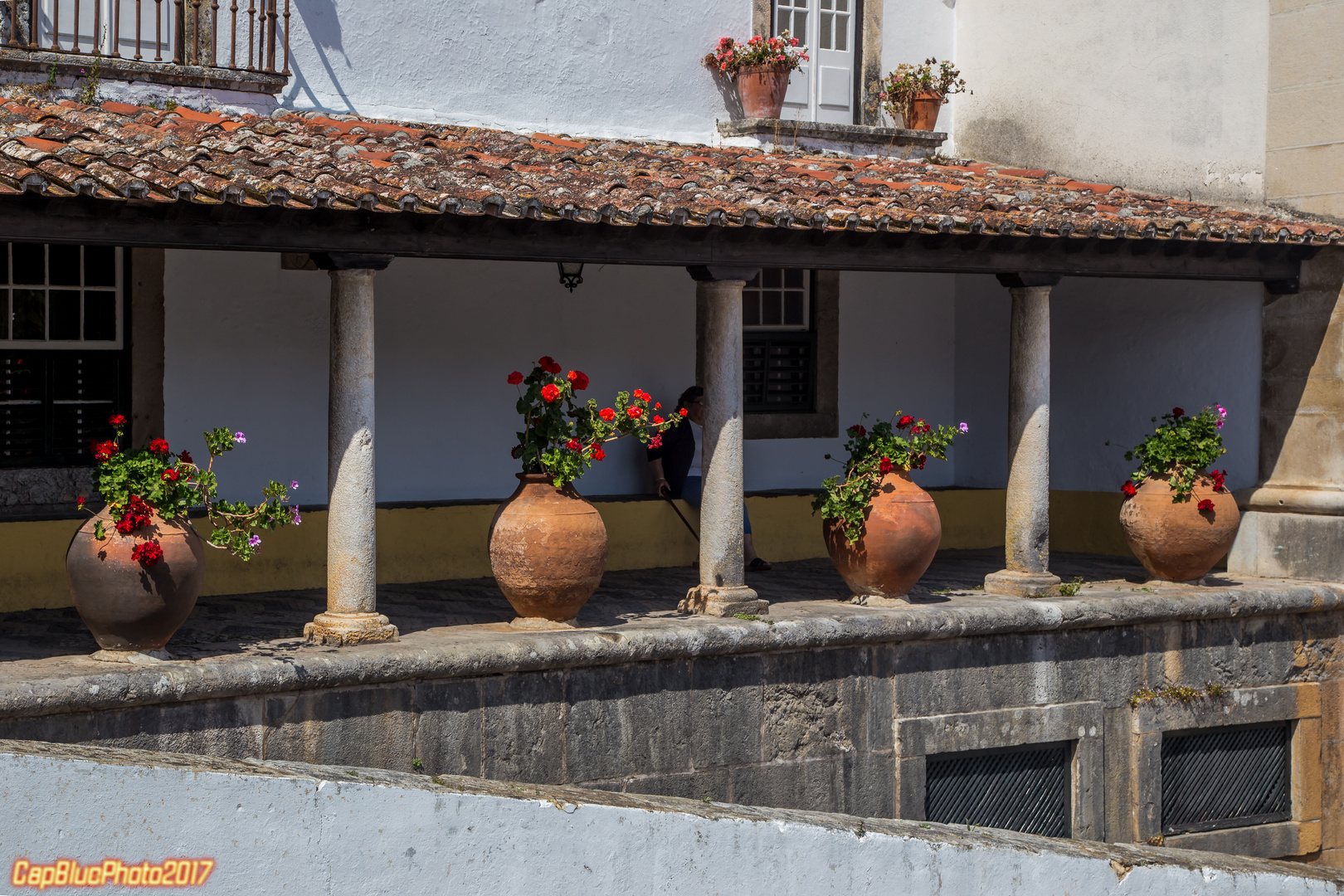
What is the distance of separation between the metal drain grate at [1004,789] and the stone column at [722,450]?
1.43 metres

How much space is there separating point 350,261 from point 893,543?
344 cm

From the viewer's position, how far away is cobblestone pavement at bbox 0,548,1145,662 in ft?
25.7

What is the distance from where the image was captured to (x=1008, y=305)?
12.3 m

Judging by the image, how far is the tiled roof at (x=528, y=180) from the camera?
278 inches

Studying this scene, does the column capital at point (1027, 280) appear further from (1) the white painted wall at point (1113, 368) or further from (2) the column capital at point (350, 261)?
(2) the column capital at point (350, 261)

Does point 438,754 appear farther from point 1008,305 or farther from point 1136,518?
point 1008,305

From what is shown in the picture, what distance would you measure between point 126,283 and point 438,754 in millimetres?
3814

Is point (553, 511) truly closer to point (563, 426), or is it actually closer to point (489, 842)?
point (563, 426)

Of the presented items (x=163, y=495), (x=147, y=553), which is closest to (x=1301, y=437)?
(x=163, y=495)

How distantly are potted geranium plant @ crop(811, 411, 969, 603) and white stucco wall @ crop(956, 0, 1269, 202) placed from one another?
3421 millimetres

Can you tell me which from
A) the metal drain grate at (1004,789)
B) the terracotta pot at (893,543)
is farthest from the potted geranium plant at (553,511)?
the metal drain grate at (1004,789)

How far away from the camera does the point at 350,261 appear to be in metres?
7.67

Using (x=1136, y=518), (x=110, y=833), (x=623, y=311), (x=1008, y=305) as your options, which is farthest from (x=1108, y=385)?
(x=110, y=833)

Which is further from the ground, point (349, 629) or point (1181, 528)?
point (1181, 528)
